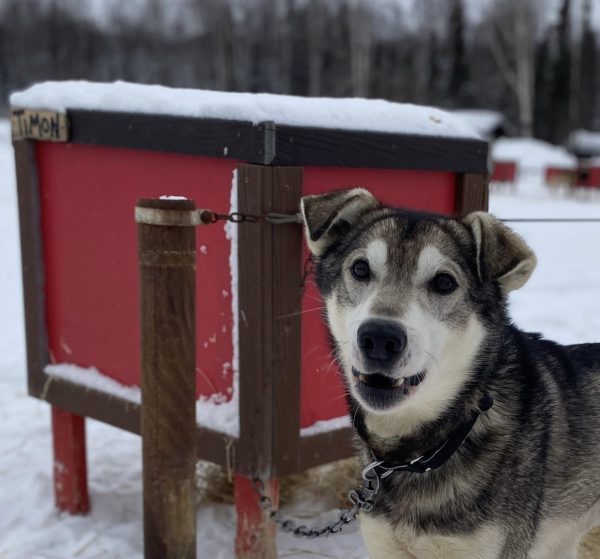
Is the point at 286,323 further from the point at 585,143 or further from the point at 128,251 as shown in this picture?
the point at 585,143

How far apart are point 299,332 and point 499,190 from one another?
851 inches

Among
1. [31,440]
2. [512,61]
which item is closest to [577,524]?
[31,440]

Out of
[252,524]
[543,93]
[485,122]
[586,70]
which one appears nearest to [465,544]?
[252,524]

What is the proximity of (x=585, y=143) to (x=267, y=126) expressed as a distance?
45.7m

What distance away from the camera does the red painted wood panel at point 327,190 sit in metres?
2.94

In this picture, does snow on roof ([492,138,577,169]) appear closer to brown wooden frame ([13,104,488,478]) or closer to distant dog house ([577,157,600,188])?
distant dog house ([577,157,600,188])

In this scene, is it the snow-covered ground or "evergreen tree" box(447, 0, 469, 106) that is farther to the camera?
"evergreen tree" box(447, 0, 469, 106)

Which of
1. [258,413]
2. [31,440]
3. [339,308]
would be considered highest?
[339,308]

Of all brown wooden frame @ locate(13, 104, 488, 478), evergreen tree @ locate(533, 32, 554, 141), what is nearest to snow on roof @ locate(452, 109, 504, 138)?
evergreen tree @ locate(533, 32, 554, 141)

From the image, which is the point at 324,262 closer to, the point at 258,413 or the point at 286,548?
the point at 258,413

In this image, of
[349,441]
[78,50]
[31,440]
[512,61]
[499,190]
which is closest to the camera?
[349,441]

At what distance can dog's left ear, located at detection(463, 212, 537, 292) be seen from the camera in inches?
84.0

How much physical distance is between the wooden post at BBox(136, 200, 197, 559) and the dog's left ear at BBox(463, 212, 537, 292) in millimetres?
944

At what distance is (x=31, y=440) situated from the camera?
15.2 ft
